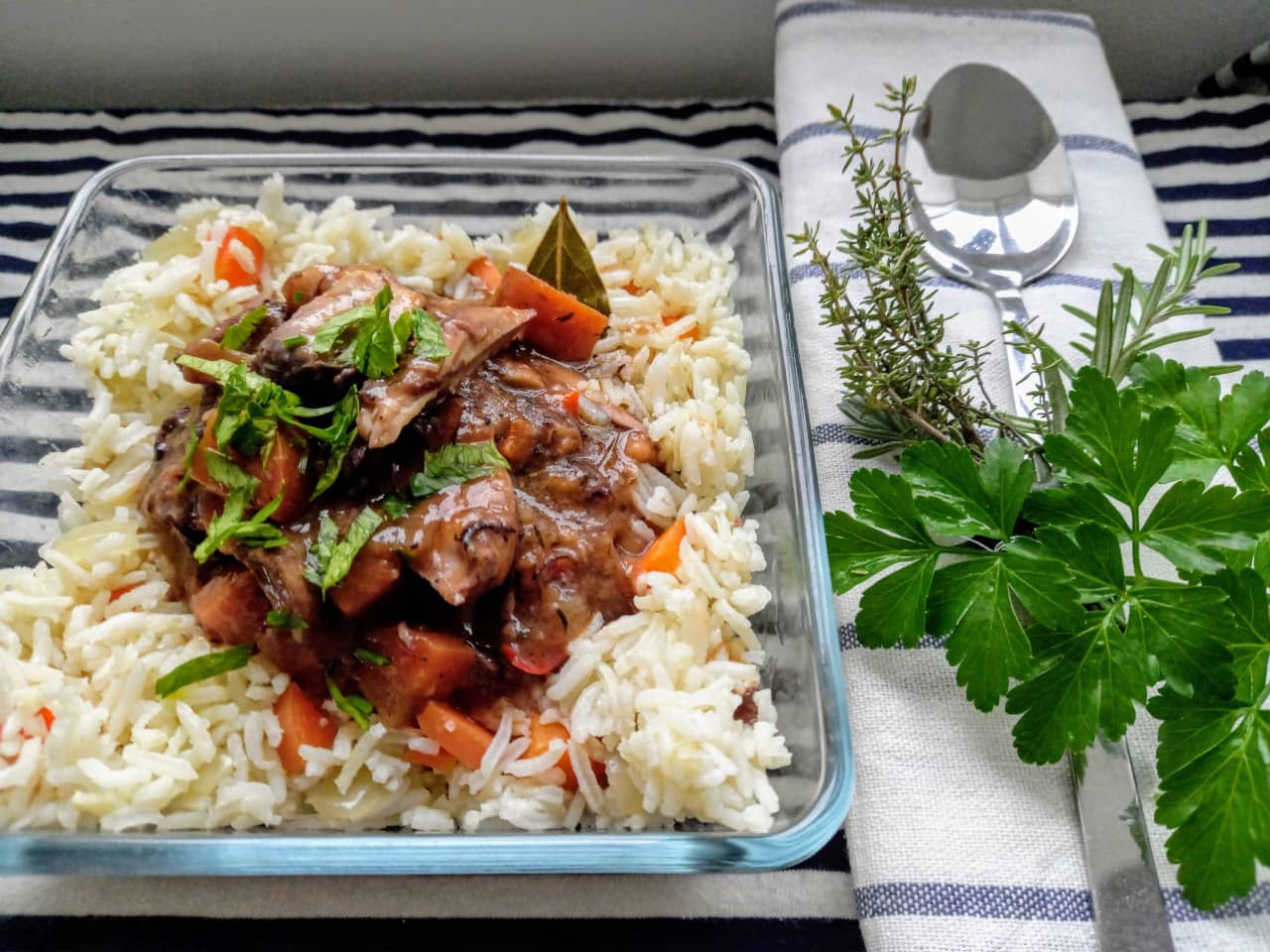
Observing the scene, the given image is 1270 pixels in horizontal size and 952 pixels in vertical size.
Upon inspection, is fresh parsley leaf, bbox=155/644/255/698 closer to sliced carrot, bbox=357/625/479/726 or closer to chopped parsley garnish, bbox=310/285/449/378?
sliced carrot, bbox=357/625/479/726

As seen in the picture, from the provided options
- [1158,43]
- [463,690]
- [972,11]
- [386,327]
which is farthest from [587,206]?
[1158,43]

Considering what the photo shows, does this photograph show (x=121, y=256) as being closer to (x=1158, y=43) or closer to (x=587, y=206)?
(x=587, y=206)

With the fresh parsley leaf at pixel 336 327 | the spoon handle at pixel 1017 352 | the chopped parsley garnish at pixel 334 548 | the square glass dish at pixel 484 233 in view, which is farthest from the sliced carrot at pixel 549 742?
the spoon handle at pixel 1017 352

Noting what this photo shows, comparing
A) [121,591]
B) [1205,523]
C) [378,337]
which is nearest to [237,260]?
[378,337]

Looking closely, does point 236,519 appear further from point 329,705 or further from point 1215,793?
point 1215,793

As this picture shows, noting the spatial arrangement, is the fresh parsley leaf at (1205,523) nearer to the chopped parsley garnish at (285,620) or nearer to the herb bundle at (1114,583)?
the herb bundle at (1114,583)

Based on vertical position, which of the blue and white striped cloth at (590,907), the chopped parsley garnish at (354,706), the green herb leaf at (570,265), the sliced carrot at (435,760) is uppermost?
the green herb leaf at (570,265)
